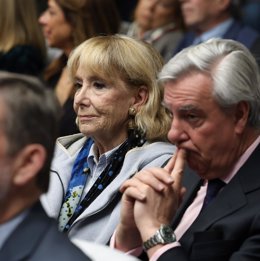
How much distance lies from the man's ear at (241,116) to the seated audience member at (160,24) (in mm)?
3306

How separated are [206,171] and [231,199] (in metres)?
0.16

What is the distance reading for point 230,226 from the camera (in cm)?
361

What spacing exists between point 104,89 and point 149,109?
0.23 meters

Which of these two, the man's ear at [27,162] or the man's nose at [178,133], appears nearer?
the man's ear at [27,162]

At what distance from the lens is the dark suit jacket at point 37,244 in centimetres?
264

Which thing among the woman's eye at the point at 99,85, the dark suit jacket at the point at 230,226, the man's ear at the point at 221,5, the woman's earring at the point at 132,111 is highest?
the dark suit jacket at the point at 230,226

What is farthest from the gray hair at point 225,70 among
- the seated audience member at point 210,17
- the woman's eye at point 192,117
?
the seated audience member at point 210,17

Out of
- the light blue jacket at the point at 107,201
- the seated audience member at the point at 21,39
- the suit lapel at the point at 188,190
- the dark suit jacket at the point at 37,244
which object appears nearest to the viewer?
the dark suit jacket at the point at 37,244

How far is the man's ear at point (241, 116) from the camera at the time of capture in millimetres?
3781

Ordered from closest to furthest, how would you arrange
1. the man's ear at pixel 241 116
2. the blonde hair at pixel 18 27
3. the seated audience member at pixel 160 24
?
1. the man's ear at pixel 241 116
2. the blonde hair at pixel 18 27
3. the seated audience member at pixel 160 24

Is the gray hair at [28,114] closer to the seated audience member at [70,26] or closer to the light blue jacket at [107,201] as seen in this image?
the light blue jacket at [107,201]

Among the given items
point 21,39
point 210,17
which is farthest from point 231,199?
point 21,39

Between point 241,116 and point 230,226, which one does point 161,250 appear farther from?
point 241,116

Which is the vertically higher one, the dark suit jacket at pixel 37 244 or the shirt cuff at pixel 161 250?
the dark suit jacket at pixel 37 244
